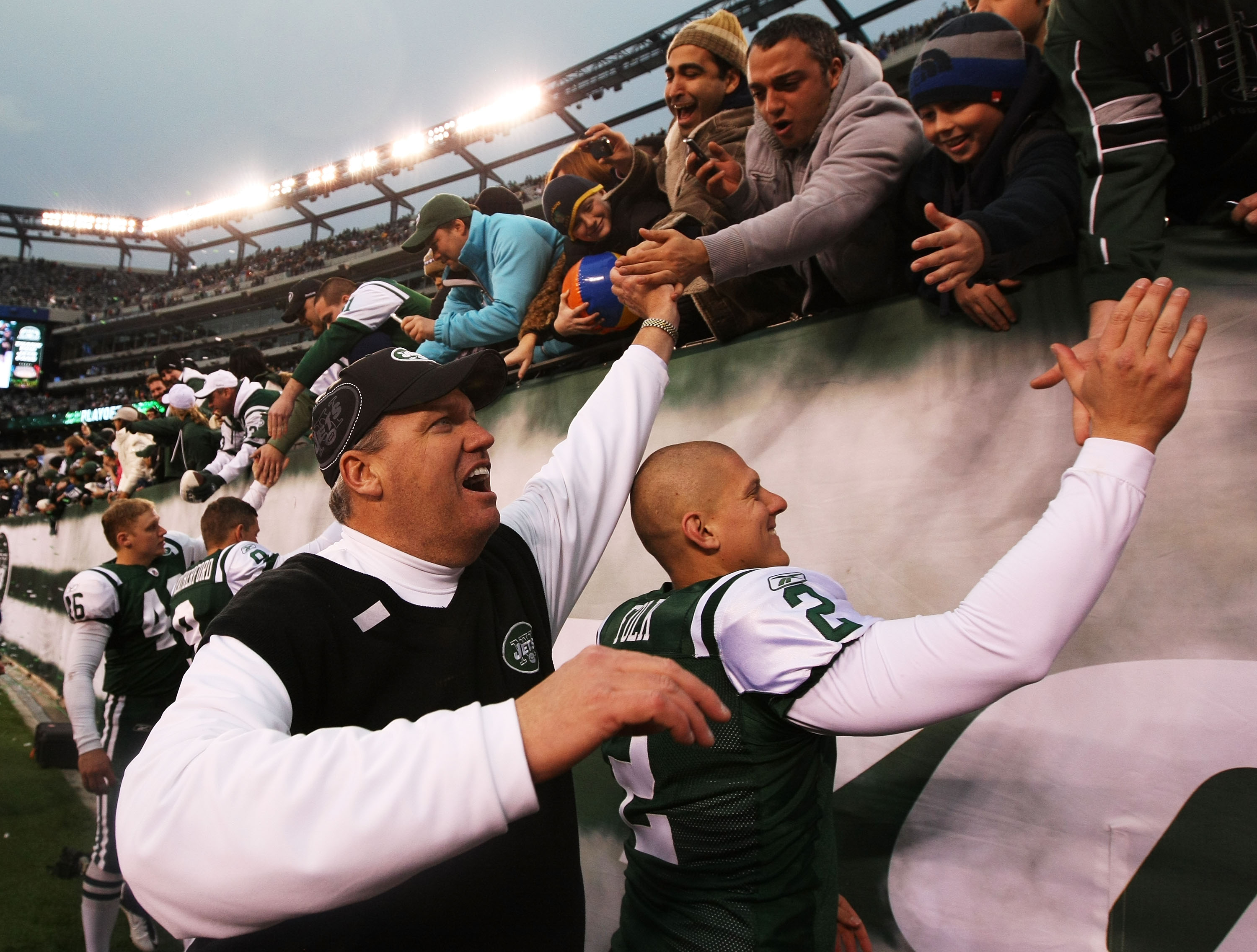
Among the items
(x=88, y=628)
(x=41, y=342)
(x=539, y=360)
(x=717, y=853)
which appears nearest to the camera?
(x=717, y=853)

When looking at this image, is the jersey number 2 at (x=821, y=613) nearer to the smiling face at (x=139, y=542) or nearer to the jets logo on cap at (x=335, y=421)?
the jets logo on cap at (x=335, y=421)

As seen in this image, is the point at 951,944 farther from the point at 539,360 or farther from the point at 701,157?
the point at 539,360

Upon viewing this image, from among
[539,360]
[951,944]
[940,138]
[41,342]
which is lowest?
[951,944]

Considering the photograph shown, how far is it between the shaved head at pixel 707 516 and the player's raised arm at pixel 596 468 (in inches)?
7.3

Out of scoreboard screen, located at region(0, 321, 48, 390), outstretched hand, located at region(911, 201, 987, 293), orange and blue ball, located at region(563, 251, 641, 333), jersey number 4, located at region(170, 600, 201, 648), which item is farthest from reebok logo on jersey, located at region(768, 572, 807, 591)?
scoreboard screen, located at region(0, 321, 48, 390)

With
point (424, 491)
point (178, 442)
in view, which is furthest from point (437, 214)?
point (178, 442)

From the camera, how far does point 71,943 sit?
3.98 m

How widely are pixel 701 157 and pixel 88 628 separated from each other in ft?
13.9

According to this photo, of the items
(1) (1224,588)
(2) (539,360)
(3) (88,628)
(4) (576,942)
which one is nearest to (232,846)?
(4) (576,942)

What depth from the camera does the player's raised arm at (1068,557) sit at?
1.10 metres

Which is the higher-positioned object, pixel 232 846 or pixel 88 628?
pixel 232 846

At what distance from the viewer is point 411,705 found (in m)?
1.37

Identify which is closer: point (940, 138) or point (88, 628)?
point (940, 138)

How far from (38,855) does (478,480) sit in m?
5.34
